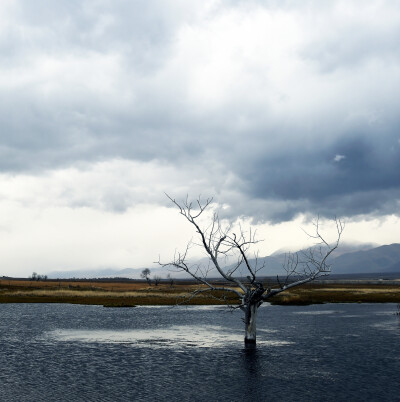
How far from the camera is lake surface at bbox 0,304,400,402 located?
1096 inches

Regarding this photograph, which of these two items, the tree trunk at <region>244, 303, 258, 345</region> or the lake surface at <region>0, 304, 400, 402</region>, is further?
the tree trunk at <region>244, 303, 258, 345</region>

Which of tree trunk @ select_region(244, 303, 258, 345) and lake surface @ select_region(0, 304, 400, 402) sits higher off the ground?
tree trunk @ select_region(244, 303, 258, 345)

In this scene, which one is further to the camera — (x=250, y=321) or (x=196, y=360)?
(x=250, y=321)

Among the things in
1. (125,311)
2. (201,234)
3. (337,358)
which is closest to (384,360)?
(337,358)

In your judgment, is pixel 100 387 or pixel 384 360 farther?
pixel 384 360

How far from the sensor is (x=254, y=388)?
28.7 m

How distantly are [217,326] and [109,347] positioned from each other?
1956 centimetres

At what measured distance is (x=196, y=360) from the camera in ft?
122

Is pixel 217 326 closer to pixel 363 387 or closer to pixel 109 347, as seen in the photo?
pixel 109 347

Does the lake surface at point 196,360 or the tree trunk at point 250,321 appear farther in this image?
the tree trunk at point 250,321

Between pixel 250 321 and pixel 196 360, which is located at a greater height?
pixel 250 321

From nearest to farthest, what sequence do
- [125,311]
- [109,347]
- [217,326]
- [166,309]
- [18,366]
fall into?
[18,366]
[109,347]
[217,326]
[125,311]
[166,309]

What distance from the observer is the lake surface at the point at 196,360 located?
27.8 metres

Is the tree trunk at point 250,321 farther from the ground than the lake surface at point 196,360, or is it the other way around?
the tree trunk at point 250,321
